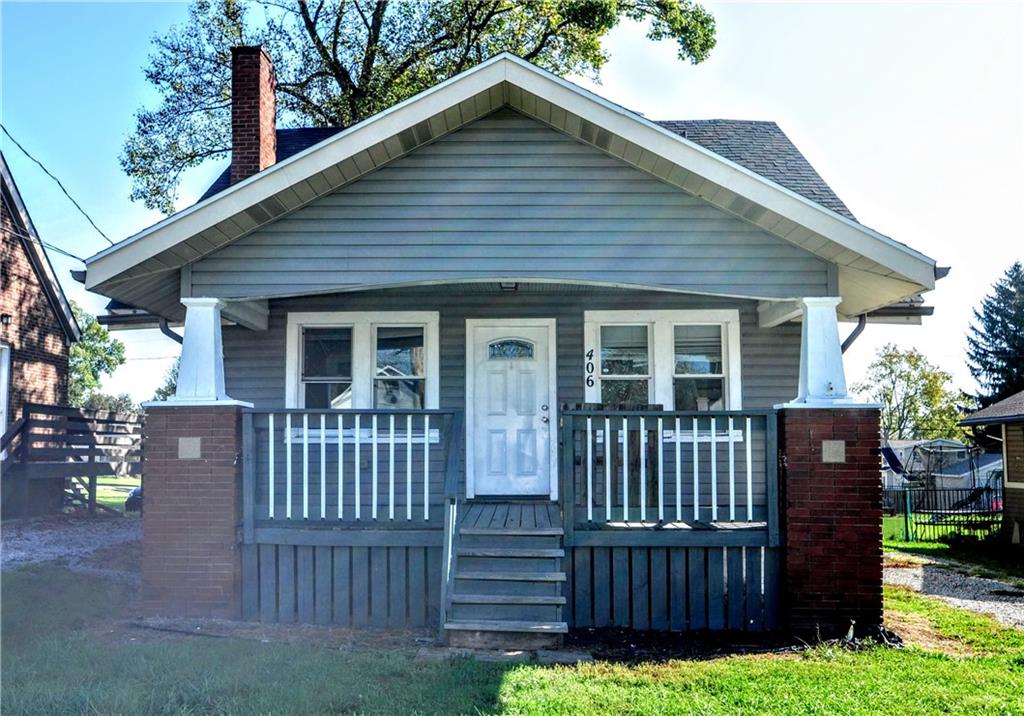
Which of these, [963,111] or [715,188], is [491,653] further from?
[963,111]

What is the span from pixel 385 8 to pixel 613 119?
1527cm

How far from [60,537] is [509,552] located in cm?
645

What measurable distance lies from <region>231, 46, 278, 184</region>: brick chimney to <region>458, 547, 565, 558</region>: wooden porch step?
4927mm

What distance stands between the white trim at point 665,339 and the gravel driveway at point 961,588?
3.20m

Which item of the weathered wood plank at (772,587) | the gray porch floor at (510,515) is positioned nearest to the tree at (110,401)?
the gray porch floor at (510,515)

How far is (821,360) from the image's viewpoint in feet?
22.7

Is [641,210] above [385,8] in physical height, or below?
below

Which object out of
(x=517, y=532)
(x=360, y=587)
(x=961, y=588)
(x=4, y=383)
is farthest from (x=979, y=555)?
(x=4, y=383)

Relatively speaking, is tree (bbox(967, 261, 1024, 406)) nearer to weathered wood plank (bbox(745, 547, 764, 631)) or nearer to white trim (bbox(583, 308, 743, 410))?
white trim (bbox(583, 308, 743, 410))

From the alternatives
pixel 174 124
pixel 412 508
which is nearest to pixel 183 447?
pixel 412 508

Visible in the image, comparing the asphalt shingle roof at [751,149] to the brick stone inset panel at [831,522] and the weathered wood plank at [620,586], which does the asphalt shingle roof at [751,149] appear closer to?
the brick stone inset panel at [831,522]

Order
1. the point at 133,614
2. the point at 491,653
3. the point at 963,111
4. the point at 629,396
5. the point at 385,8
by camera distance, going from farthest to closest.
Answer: the point at 385,8, the point at 963,111, the point at 629,396, the point at 133,614, the point at 491,653

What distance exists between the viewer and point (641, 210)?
7.15 metres

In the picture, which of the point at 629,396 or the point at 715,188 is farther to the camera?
the point at 629,396
